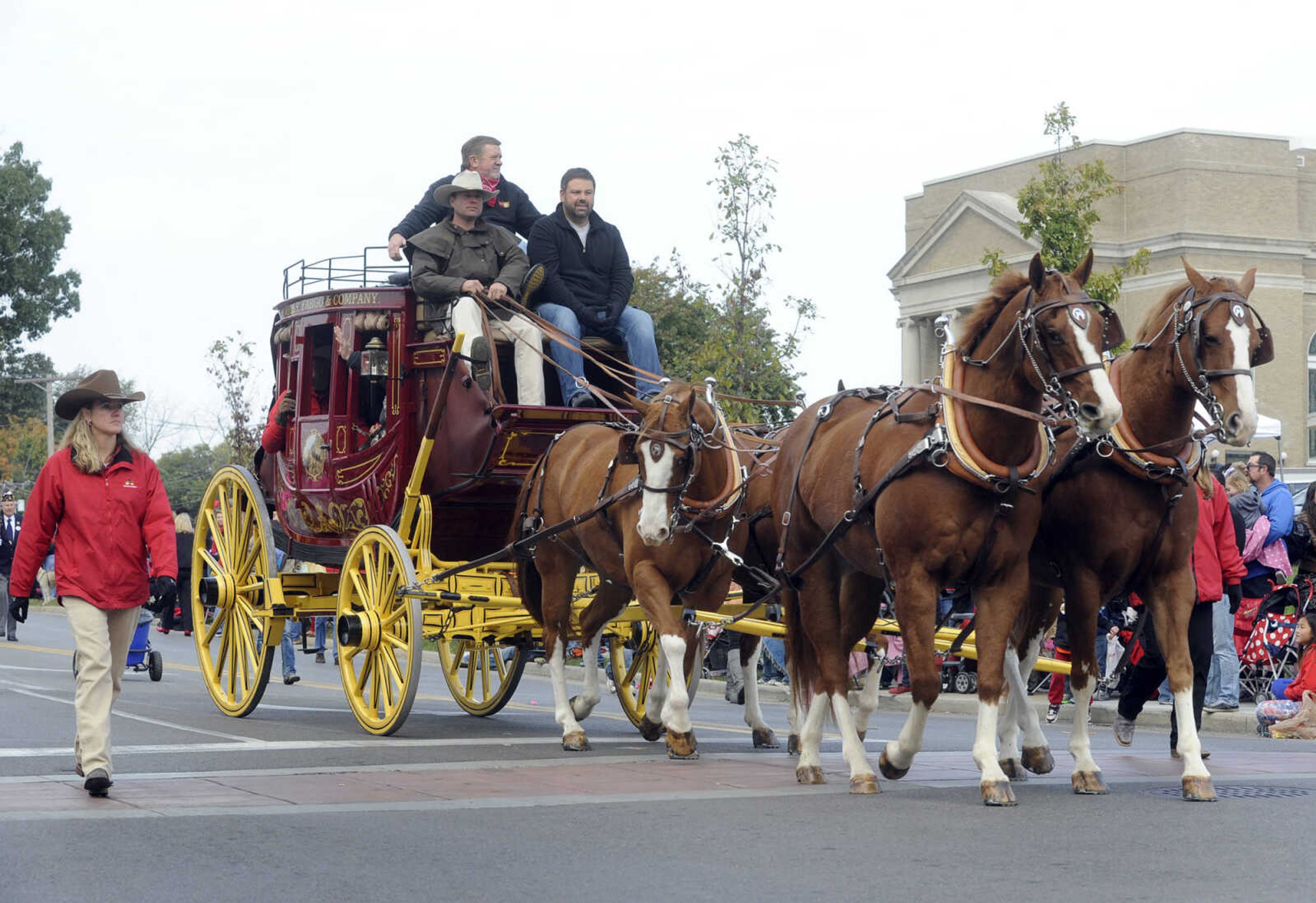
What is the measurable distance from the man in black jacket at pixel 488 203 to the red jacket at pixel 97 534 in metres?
4.60

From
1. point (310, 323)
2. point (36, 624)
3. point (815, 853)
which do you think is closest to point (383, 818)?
point (815, 853)

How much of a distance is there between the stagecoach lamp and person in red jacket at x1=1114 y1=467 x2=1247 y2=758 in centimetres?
549

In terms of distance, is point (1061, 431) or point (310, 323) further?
point (310, 323)

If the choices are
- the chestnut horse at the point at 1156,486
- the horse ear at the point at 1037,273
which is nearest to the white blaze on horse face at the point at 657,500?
the chestnut horse at the point at 1156,486

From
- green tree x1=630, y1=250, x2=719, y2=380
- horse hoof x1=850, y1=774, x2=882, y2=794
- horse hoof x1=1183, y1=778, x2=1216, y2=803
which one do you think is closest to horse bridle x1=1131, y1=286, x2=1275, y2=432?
horse hoof x1=1183, y1=778, x2=1216, y2=803

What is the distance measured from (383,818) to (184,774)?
212 centimetres

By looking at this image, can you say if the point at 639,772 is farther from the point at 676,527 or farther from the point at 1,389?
the point at 1,389

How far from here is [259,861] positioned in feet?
20.9

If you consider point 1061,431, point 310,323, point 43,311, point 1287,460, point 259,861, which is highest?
point 43,311

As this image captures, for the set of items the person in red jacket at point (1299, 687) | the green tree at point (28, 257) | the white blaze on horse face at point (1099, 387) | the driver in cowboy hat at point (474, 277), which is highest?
the green tree at point (28, 257)

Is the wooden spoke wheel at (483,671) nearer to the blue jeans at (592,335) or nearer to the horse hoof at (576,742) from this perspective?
the horse hoof at (576,742)

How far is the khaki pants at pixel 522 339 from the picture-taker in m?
11.9

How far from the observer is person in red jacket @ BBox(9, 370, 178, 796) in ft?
27.5

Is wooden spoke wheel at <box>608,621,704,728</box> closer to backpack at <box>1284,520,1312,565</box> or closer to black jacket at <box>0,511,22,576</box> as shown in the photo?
backpack at <box>1284,520,1312,565</box>
